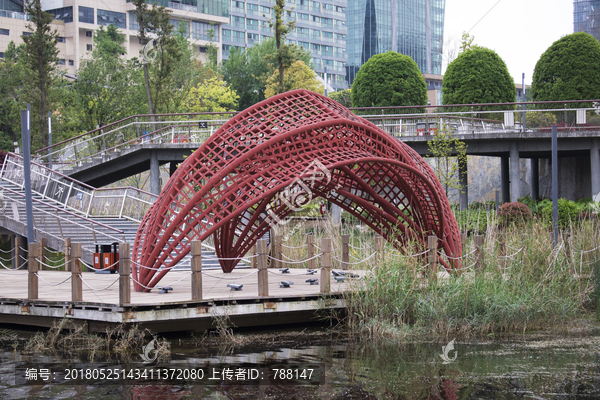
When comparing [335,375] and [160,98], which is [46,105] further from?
[335,375]

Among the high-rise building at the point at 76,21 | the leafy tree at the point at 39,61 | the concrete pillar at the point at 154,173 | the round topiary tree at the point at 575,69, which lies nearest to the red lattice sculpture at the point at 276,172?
the concrete pillar at the point at 154,173

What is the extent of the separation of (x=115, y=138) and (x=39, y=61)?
18.4ft

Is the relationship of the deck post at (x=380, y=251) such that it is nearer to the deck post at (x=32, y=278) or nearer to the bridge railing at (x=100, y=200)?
the deck post at (x=32, y=278)

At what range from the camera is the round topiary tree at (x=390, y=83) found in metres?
29.5

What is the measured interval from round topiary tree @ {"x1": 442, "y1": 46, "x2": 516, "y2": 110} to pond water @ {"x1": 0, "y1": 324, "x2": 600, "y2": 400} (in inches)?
755

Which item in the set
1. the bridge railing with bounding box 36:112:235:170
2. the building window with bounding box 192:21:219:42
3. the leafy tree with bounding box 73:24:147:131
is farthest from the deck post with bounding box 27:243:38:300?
the building window with bounding box 192:21:219:42

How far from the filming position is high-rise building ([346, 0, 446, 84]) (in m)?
103

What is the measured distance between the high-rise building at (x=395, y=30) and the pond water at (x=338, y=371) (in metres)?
92.2

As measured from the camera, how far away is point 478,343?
346 inches

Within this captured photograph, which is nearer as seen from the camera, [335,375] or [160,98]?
[335,375]

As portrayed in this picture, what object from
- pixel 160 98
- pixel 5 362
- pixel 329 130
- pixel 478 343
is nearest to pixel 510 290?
pixel 478 343

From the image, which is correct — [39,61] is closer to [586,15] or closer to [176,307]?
[176,307]

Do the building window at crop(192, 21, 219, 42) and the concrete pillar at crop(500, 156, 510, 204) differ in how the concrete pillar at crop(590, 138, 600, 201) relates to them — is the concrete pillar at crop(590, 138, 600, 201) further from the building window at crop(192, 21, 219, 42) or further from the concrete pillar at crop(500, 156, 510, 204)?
→ the building window at crop(192, 21, 219, 42)

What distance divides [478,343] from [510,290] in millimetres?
1566
